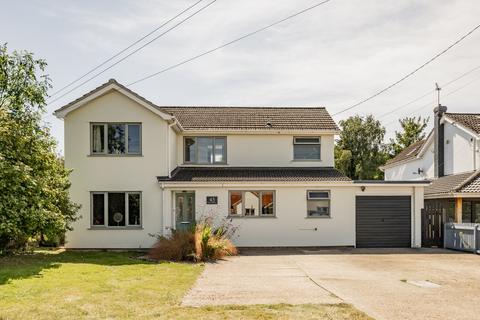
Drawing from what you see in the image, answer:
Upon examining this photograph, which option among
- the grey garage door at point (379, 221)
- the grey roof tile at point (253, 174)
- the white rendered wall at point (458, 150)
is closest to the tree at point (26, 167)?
the grey roof tile at point (253, 174)

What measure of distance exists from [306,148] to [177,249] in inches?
372

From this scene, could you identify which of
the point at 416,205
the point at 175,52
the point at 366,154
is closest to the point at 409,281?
the point at 416,205

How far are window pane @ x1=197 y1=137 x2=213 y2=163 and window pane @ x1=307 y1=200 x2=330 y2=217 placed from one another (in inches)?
210

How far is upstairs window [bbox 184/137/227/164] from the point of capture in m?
23.0

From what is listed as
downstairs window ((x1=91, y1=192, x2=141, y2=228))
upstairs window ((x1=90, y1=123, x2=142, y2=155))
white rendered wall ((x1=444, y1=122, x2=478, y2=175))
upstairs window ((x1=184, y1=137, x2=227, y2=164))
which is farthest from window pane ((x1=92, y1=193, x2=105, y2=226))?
white rendered wall ((x1=444, y1=122, x2=478, y2=175))

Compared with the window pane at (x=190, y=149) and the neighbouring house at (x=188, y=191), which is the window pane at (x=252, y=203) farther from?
the window pane at (x=190, y=149)

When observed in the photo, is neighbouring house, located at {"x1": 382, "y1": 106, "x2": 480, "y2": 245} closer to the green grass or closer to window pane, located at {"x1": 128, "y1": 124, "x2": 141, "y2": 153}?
the green grass

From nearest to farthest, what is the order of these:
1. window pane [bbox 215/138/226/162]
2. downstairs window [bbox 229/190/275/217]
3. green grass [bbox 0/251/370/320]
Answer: green grass [bbox 0/251/370/320] < downstairs window [bbox 229/190/275/217] < window pane [bbox 215/138/226/162]

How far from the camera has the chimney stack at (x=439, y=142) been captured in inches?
1153

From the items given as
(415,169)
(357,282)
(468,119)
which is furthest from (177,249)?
(415,169)

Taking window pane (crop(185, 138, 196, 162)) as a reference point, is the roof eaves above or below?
above

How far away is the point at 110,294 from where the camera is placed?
408 inches

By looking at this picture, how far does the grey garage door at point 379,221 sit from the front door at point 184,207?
7.54 meters

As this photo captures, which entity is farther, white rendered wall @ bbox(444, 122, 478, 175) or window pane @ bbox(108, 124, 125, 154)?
white rendered wall @ bbox(444, 122, 478, 175)
